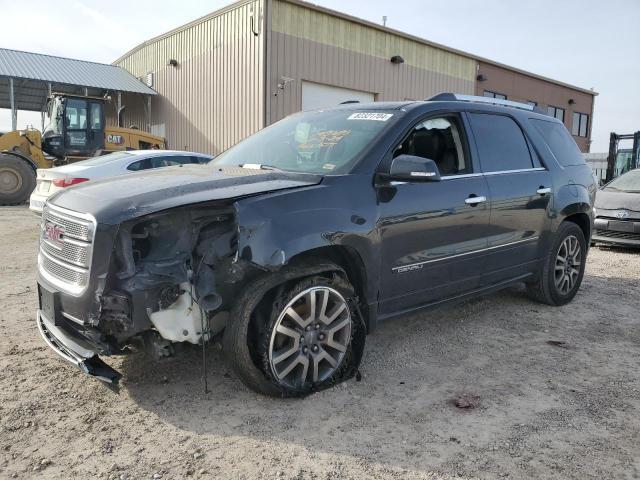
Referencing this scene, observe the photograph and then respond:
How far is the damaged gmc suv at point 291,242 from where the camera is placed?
278cm

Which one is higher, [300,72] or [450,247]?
[300,72]

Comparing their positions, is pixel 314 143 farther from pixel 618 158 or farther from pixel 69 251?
pixel 618 158

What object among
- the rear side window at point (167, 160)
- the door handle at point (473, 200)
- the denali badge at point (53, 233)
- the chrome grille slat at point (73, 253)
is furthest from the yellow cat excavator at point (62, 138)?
the door handle at point (473, 200)

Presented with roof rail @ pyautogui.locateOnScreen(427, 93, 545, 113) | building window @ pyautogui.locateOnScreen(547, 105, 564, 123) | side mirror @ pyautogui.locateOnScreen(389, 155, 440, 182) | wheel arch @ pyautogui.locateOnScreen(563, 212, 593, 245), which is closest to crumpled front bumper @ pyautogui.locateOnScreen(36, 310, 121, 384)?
side mirror @ pyautogui.locateOnScreen(389, 155, 440, 182)

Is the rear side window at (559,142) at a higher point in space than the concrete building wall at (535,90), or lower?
lower

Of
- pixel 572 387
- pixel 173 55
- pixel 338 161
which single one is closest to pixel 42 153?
pixel 173 55

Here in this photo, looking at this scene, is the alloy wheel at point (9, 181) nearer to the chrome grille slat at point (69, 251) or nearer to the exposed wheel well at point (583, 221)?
the chrome grille slat at point (69, 251)

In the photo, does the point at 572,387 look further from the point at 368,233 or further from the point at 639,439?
the point at 368,233

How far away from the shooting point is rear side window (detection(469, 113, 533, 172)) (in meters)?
4.29

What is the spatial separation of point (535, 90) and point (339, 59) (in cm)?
1591

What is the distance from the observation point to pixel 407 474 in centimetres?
246

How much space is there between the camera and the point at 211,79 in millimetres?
19344

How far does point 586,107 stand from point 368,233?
36965 mm

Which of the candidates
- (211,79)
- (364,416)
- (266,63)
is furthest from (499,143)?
(211,79)
